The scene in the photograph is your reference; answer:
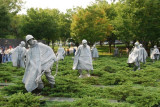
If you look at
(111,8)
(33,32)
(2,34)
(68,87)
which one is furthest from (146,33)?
(68,87)

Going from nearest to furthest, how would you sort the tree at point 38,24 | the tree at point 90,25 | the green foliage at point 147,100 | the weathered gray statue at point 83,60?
the green foliage at point 147,100 < the weathered gray statue at point 83,60 < the tree at point 90,25 < the tree at point 38,24

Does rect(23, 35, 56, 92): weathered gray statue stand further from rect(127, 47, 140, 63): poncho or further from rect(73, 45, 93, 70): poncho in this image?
rect(127, 47, 140, 63): poncho

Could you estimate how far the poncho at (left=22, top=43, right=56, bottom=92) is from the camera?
741cm

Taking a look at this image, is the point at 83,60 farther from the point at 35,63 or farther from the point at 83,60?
the point at 35,63

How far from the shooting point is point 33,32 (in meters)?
40.8

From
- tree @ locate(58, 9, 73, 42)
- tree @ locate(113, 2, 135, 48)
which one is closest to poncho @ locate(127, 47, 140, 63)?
tree @ locate(113, 2, 135, 48)

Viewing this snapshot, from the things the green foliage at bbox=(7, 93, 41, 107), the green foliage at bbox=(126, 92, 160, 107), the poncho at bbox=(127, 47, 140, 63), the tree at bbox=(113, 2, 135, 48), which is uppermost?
the tree at bbox=(113, 2, 135, 48)

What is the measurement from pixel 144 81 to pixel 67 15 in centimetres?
4212

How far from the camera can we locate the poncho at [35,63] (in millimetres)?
7414

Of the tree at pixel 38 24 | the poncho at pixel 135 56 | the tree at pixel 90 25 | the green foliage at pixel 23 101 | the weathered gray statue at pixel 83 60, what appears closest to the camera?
the green foliage at pixel 23 101

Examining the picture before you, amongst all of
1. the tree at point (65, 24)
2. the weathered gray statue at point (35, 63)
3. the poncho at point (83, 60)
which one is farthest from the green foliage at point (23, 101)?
the tree at point (65, 24)

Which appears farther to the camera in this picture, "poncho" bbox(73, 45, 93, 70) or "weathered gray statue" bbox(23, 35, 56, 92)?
"poncho" bbox(73, 45, 93, 70)

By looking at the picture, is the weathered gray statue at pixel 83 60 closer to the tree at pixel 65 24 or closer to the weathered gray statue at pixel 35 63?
the weathered gray statue at pixel 35 63

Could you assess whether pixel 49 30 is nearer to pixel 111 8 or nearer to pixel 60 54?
pixel 111 8
